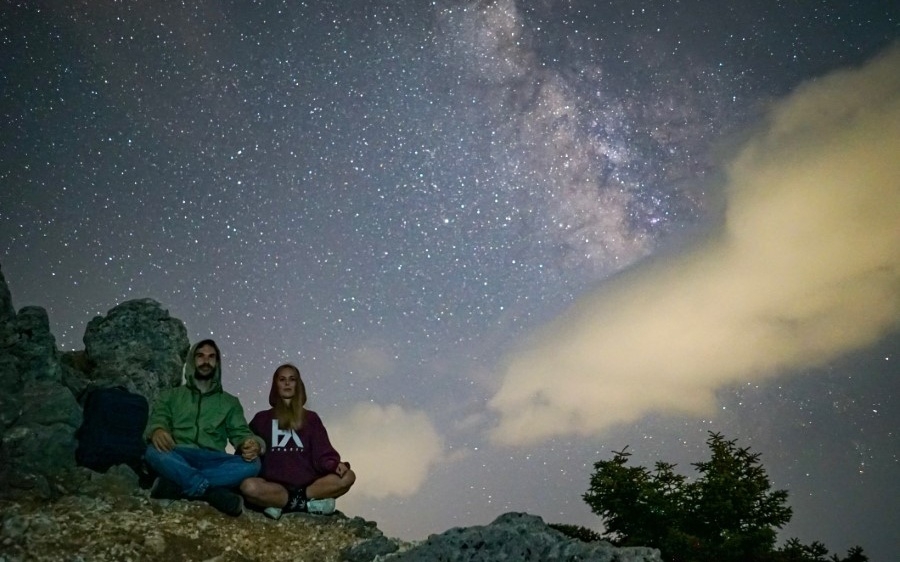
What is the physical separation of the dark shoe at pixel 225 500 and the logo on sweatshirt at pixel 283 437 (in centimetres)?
114

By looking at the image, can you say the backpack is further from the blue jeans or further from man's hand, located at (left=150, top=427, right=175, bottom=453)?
man's hand, located at (left=150, top=427, right=175, bottom=453)

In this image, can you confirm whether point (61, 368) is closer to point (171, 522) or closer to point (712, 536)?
point (171, 522)

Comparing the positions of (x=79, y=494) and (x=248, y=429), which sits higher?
(x=248, y=429)

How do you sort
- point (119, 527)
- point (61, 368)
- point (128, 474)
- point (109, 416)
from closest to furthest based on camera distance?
point (119, 527)
point (128, 474)
point (109, 416)
point (61, 368)

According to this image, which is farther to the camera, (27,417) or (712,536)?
(712,536)

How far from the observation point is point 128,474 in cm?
1049

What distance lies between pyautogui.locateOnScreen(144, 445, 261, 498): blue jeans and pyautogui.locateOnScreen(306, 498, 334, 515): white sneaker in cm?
119

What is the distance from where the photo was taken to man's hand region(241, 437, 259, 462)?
33.6 feet

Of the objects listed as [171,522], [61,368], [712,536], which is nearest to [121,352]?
[61,368]

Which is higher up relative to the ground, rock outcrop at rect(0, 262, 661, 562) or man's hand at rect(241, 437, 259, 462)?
man's hand at rect(241, 437, 259, 462)

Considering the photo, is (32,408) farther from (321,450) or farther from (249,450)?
(321,450)

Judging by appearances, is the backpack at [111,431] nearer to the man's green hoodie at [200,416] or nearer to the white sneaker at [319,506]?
the man's green hoodie at [200,416]

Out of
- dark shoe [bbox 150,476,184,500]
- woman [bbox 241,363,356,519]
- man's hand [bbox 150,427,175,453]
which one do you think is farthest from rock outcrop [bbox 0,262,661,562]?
man's hand [bbox 150,427,175,453]

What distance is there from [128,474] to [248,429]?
213 cm
